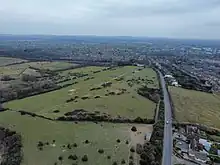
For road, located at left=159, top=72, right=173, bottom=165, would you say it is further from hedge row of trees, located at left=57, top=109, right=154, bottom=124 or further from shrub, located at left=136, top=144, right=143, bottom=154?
hedge row of trees, located at left=57, top=109, right=154, bottom=124

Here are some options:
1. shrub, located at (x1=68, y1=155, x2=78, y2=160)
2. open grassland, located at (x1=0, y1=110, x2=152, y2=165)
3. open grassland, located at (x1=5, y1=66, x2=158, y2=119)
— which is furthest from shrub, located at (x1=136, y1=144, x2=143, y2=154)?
open grassland, located at (x1=5, y1=66, x2=158, y2=119)

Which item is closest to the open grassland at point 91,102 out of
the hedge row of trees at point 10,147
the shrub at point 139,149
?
the hedge row of trees at point 10,147

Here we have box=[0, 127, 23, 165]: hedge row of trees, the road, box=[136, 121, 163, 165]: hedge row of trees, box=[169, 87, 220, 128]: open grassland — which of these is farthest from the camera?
box=[169, 87, 220, 128]: open grassland

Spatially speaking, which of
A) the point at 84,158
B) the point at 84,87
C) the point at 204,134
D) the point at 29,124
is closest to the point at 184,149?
the point at 204,134

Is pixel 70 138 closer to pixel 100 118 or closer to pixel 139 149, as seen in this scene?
pixel 139 149

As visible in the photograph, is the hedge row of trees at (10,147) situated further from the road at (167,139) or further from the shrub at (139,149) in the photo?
the road at (167,139)

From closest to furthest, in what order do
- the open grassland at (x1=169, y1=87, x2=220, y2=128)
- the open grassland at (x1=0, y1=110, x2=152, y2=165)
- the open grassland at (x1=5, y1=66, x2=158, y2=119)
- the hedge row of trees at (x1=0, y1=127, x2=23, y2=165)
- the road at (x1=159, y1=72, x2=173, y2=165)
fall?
the hedge row of trees at (x1=0, y1=127, x2=23, y2=165)
the open grassland at (x1=0, y1=110, x2=152, y2=165)
the road at (x1=159, y1=72, x2=173, y2=165)
the open grassland at (x1=5, y1=66, x2=158, y2=119)
the open grassland at (x1=169, y1=87, x2=220, y2=128)
